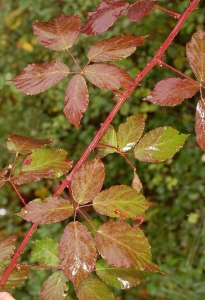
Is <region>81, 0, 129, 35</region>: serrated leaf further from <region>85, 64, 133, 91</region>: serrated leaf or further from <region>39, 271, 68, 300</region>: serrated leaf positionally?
<region>39, 271, 68, 300</region>: serrated leaf

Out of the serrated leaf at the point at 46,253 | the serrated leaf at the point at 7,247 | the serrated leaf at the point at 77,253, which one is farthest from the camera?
the serrated leaf at the point at 46,253

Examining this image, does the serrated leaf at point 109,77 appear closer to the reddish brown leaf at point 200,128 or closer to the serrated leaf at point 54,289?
the reddish brown leaf at point 200,128

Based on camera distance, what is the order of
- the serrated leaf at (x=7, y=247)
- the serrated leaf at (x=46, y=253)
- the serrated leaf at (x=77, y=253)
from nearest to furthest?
the serrated leaf at (x=77, y=253) < the serrated leaf at (x=7, y=247) < the serrated leaf at (x=46, y=253)

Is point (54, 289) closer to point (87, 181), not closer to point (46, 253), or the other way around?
point (46, 253)

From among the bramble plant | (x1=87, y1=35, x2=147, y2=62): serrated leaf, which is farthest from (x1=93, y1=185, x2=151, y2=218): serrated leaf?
(x1=87, y1=35, x2=147, y2=62): serrated leaf

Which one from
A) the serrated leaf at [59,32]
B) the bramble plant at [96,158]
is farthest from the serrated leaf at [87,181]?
the serrated leaf at [59,32]

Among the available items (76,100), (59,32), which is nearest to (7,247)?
(76,100)

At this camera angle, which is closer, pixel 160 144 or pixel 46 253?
pixel 160 144
